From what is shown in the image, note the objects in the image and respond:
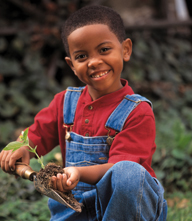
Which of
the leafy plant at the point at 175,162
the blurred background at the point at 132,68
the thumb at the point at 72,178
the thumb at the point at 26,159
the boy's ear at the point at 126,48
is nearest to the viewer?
the thumb at the point at 72,178

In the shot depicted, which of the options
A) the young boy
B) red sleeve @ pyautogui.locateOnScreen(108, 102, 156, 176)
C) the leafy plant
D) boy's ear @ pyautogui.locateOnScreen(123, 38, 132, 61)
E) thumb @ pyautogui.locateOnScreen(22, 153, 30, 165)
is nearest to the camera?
the young boy

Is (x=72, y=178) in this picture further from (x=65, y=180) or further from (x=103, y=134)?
(x=103, y=134)

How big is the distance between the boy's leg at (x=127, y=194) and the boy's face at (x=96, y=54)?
512mm

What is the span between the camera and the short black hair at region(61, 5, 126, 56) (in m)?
1.71

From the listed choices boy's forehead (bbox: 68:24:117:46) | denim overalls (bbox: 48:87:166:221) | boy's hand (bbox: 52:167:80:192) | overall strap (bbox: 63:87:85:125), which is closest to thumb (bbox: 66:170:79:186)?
boy's hand (bbox: 52:167:80:192)

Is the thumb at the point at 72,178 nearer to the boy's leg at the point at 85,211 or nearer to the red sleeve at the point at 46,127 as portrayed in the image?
the boy's leg at the point at 85,211

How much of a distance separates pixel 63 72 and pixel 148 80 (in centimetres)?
130

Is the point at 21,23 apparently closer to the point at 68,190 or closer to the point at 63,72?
the point at 63,72

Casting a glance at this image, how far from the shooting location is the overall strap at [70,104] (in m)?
1.88

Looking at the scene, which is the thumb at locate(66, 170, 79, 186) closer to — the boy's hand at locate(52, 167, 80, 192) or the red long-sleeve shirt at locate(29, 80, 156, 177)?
the boy's hand at locate(52, 167, 80, 192)

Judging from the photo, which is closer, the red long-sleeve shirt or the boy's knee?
the boy's knee

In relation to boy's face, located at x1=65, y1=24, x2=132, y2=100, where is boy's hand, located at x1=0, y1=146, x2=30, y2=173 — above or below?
below

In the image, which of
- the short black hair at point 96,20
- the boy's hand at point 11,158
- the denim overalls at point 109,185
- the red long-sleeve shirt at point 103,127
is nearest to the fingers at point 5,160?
the boy's hand at point 11,158

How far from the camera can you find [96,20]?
67.2 inches
